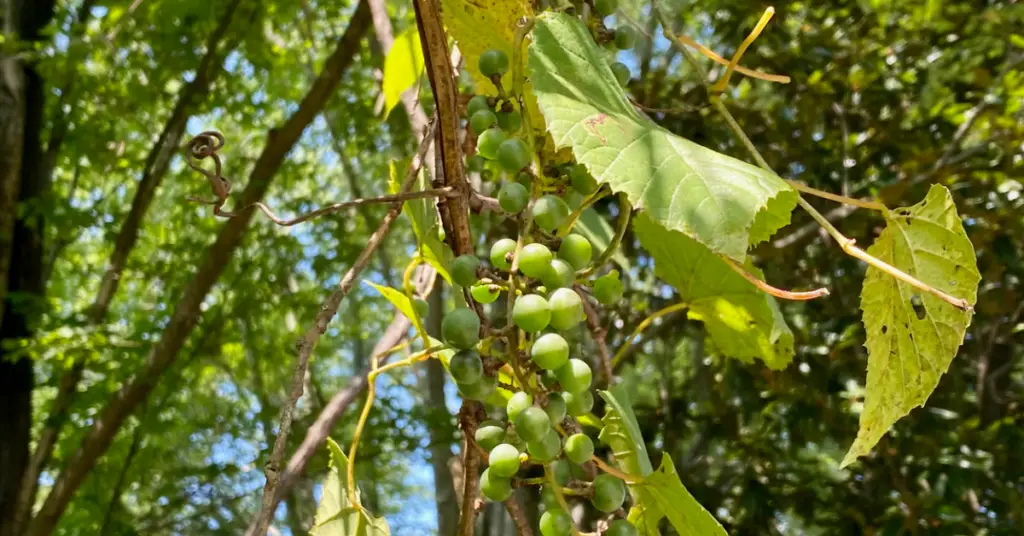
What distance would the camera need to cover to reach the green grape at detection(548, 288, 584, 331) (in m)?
0.35

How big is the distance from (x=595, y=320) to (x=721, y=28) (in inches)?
52.0

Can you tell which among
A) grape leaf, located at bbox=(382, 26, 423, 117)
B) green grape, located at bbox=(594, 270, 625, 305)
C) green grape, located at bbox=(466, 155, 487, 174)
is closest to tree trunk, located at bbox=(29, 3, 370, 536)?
grape leaf, located at bbox=(382, 26, 423, 117)

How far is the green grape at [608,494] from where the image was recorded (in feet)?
1.19

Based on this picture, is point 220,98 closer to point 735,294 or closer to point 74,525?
point 74,525

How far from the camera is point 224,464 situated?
195 cm

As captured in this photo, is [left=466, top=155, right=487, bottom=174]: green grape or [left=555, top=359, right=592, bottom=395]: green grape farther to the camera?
[left=466, top=155, right=487, bottom=174]: green grape

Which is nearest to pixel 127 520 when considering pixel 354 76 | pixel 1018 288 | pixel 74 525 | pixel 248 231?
pixel 74 525

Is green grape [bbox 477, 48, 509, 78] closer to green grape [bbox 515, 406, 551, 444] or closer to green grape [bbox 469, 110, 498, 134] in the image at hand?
green grape [bbox 469, 110, 498, 134]

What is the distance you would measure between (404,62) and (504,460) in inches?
17.4

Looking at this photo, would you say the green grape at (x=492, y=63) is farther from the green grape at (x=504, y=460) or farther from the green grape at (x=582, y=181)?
the green grape at (x=504, y=460)

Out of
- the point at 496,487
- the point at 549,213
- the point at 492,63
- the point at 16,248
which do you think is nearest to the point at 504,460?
the point at 496,487

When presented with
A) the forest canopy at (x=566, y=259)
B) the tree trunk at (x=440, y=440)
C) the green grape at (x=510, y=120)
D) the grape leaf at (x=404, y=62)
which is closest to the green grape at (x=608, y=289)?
the forest canopy at (x=566, y=259)

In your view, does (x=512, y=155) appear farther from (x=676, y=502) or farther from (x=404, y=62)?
(x=404, y=62)

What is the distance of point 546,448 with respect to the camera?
0.35m
